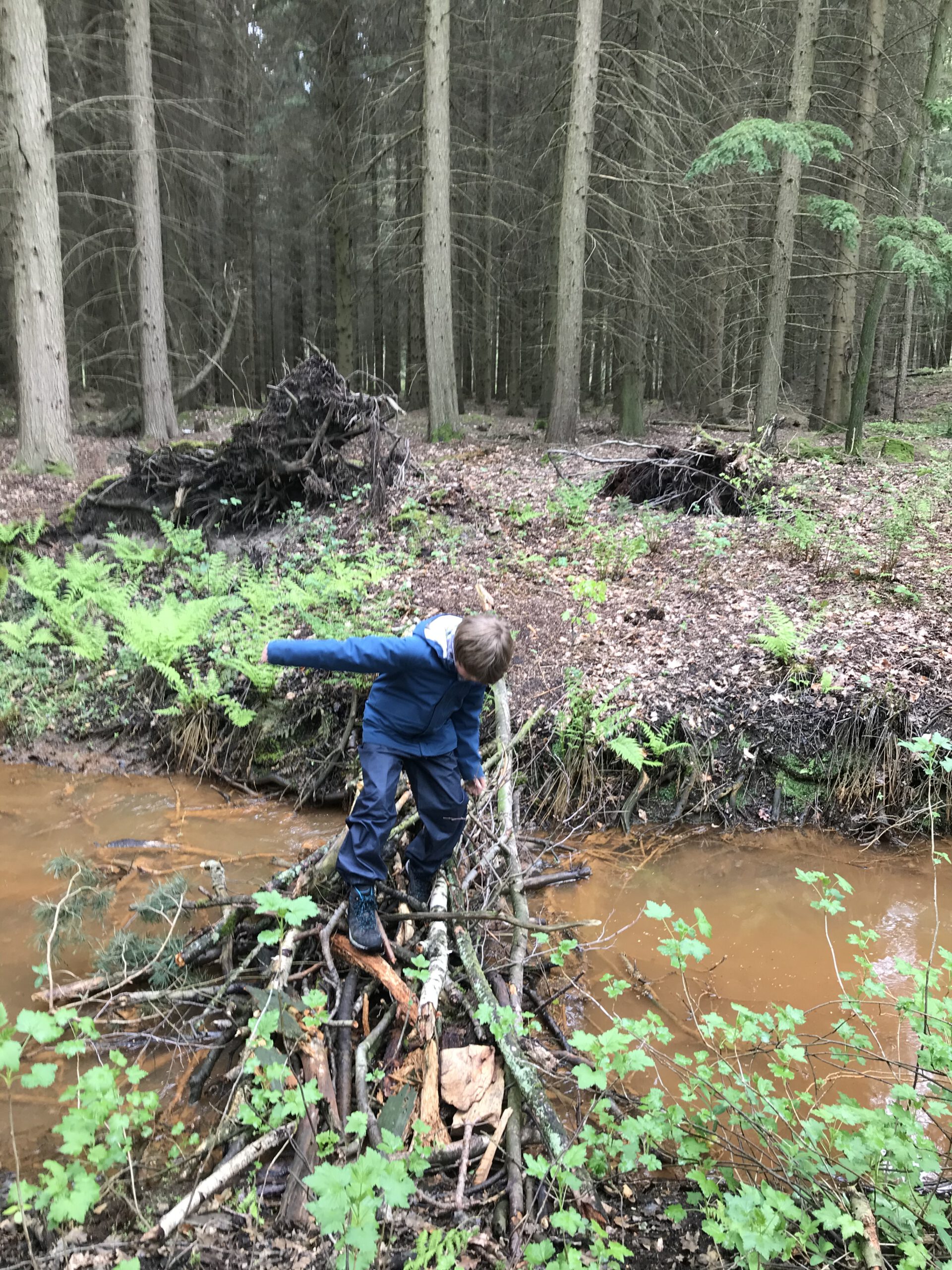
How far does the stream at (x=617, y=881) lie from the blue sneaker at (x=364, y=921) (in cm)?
90

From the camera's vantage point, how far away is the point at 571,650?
20.1 ft

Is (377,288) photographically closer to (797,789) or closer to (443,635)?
(797,789)

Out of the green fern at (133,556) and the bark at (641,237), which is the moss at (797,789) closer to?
the green fern at (133,556)

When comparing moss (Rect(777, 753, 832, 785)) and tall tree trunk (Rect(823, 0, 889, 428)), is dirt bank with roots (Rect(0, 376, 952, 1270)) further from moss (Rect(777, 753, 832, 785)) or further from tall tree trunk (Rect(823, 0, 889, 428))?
tall tree trunk (Rect(823, 0, 889, 428))

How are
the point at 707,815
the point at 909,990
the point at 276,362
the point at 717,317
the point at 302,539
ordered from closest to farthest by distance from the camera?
1. the point at 909,990
2. the point at 707,815
3. the point at 302,539
4. the point at 717,317
5. the point at 276,362

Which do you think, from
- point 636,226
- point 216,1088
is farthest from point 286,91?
point 216,1088

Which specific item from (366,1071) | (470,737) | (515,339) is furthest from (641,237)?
(366,1071)

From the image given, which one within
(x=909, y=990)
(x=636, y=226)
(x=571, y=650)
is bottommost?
(x=909, y=990)

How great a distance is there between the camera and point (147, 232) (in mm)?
12438

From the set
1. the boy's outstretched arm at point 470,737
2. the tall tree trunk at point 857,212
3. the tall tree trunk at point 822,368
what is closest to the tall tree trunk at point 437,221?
the tall tree trunk at point 857,212

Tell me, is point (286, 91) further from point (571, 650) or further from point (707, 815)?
point (707, 815)

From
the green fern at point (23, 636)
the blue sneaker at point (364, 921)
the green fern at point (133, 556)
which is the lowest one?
the blue sneaker at point (364, 921)

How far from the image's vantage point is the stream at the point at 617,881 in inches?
147

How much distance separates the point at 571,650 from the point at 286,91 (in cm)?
2084
